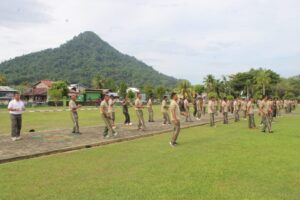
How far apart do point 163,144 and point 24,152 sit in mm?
4752

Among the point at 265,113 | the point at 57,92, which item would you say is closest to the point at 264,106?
the point at 265,113

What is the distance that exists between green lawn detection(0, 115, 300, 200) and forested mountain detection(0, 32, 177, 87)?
119406mm

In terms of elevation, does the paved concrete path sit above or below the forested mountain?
below

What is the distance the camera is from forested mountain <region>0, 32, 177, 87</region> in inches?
5273

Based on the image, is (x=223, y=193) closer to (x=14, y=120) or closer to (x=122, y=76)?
(x=14, y=120)

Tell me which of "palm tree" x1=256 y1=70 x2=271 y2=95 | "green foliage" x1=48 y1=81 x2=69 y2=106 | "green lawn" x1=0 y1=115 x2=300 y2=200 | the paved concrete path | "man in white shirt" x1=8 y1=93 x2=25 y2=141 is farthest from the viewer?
"palm tree" x1=256 y1=70 x2=271 y2=95

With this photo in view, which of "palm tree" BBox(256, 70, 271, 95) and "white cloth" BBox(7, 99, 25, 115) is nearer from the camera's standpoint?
"white cloth" BBox(7, 99, 25, 115)

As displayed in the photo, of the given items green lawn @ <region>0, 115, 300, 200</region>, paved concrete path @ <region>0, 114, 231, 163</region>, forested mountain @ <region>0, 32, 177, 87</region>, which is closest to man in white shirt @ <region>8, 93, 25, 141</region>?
paved concrete path @ <region>0, 114, 231, 163</region>

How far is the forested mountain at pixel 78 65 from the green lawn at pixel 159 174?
119 metres

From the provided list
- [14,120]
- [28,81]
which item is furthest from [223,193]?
[28,81]

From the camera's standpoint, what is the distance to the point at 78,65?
5802 inches

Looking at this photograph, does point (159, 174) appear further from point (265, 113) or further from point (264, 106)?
point (264, 106)

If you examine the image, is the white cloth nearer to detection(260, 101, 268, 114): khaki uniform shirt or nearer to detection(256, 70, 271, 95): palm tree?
detection(260, 101, 268, 114): khaki uniform shirt

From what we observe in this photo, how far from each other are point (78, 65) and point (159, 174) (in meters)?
144
